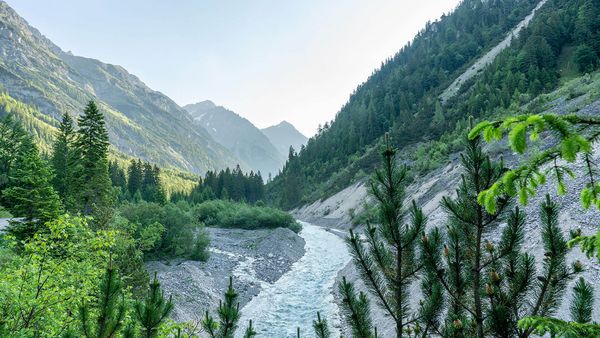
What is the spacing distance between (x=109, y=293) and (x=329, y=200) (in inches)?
2709

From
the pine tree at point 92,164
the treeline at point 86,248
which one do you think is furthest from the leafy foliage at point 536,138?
the pine tree at point 92,164

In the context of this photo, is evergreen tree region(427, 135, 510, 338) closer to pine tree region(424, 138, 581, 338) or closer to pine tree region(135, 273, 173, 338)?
pine tree region(424, 138, 581, 338)

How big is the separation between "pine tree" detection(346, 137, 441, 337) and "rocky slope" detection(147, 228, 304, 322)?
11178 millimetres

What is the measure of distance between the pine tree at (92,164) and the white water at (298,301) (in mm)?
16470

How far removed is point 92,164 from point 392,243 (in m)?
32.0

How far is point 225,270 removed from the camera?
26219mm

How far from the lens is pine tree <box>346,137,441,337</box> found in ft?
18.6

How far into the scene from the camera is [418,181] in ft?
146

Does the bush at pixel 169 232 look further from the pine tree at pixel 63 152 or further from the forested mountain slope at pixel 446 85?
the forested mountain slope at pixel 446 85

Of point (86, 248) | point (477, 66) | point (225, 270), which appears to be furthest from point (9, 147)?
point (477, 66)

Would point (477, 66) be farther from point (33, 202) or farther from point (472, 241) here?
point (472, 241)

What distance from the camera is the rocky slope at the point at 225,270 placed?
19.0 meters

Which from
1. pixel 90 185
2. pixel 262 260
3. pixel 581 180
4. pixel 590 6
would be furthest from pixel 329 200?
pixel 590 6

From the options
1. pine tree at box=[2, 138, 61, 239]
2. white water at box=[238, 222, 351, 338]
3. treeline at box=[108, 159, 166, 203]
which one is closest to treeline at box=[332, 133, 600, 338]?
white water at box=[238, 222, 351, 338]
